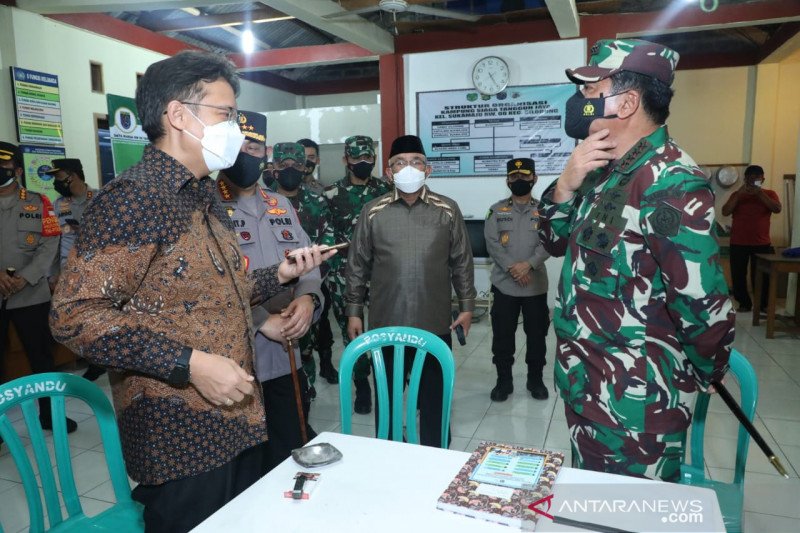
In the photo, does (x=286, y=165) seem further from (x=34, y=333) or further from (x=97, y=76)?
(x=97, y=76)

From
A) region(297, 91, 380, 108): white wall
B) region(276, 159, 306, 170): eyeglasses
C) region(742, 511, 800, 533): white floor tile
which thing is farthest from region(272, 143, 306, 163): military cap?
region(297, 91, 380, 108): white wall

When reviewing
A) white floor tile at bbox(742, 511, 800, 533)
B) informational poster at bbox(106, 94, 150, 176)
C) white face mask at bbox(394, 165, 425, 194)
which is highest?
informational poster at bbox(106, 94, 150, 176)

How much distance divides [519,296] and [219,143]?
267cm

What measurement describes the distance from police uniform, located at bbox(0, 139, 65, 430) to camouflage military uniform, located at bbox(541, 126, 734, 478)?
3171mm

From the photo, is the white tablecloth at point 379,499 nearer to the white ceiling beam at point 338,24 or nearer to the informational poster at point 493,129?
the white ceiling beam at point 338,24

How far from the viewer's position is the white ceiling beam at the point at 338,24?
4383mm

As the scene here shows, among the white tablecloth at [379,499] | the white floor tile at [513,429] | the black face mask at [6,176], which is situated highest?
the black face mask at [6,176]

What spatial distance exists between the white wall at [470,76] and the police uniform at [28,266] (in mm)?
3780

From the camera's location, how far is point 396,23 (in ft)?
17.7

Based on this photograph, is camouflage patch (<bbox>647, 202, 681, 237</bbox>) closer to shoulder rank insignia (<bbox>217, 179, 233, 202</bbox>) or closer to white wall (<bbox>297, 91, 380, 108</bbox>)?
shoulder rank insignia (<bbox>217, 179, 233, 202</bbox>)

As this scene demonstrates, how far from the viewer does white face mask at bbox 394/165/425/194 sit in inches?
100

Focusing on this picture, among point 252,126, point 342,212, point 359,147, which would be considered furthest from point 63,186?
point 252,126

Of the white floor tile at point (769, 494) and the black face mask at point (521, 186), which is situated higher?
the black face mask at point (521, 186)

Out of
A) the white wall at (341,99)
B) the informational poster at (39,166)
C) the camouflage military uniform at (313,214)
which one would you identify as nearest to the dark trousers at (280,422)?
the camouflage military uniform at (313,214)
